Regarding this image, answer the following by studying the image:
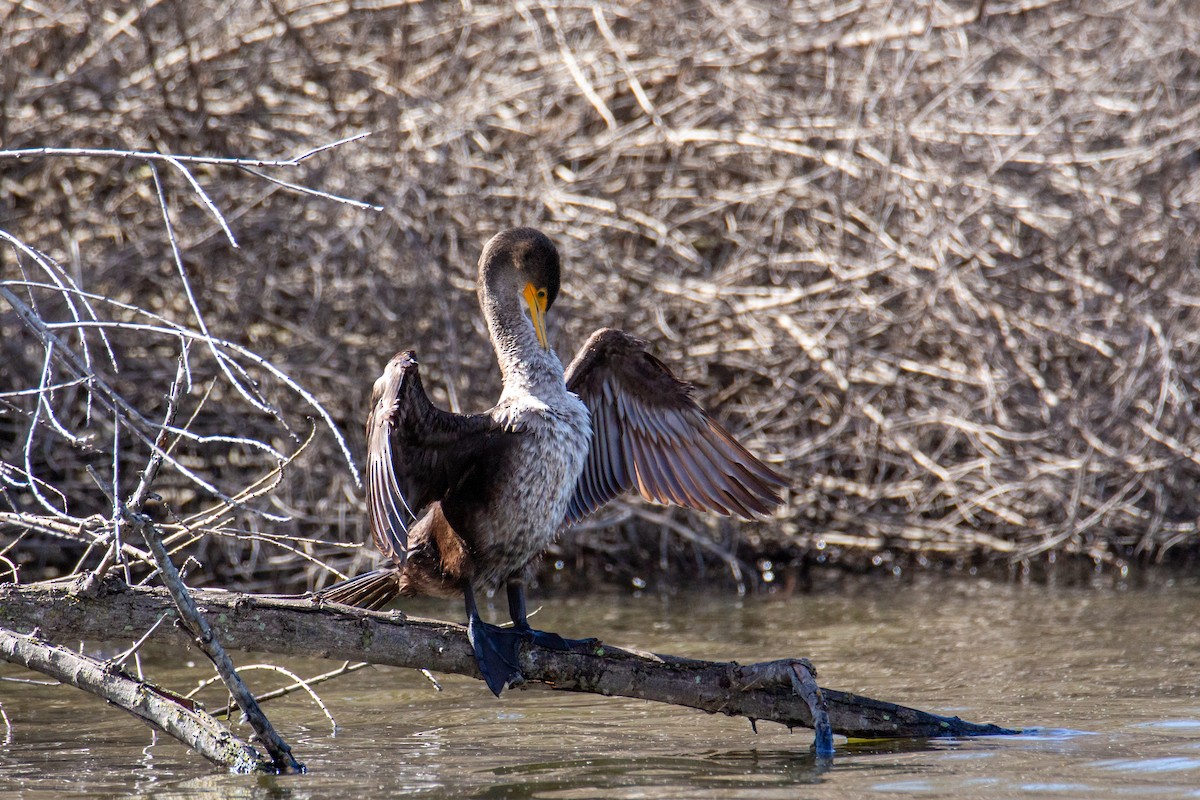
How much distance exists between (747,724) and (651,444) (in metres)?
0.91

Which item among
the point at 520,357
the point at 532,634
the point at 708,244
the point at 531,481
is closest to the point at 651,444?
the point at 520,357

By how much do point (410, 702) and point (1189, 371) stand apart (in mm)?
3997

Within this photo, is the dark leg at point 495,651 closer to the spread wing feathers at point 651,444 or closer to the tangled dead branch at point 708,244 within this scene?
the spread wing feathers at point 651,444

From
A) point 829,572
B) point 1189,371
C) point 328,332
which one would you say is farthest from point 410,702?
point 1189,371

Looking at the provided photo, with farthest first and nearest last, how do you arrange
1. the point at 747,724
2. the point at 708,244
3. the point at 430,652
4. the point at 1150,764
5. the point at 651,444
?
the point at 708,244, the point at 651,444, the point at 747,724, the point at 430,652, the point at 1150,764

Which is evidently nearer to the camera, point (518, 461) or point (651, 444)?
point (518, 461)

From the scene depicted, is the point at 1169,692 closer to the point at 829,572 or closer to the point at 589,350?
the point at 589,350

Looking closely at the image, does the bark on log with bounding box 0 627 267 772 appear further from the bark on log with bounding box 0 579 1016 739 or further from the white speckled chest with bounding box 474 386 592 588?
the white speckled chest with bounding box 474 386 592 588

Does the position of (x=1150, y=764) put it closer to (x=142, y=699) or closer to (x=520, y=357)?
(x=520, y=357)

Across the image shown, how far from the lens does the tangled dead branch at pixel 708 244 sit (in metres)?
6.09

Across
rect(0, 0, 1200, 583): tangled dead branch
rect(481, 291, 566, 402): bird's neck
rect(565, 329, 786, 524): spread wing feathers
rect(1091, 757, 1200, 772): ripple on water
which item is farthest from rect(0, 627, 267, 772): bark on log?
rect(0, 0, 1200, 583): tangled dead branch

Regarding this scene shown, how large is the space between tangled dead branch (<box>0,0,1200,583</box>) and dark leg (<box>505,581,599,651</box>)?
2.44 metres

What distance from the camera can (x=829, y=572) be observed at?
6559 millimetres

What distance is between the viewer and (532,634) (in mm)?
3438
